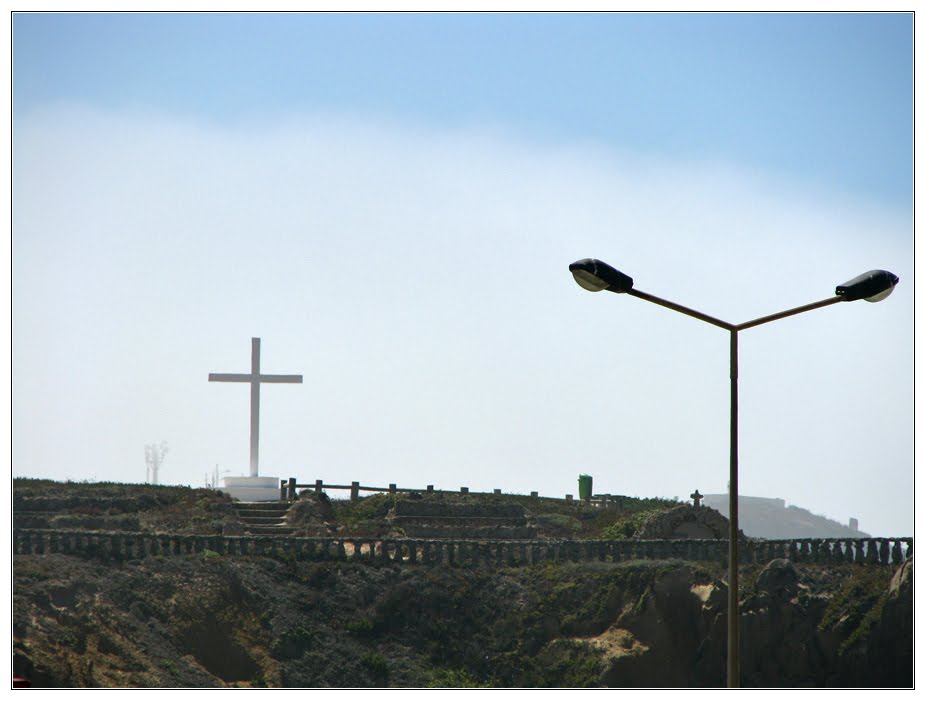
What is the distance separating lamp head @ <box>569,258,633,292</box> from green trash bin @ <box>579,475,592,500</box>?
172 feet

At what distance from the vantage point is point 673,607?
147ft

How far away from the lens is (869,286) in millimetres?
18719

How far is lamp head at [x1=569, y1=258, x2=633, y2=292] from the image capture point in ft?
58.4

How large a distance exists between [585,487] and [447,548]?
21.1 metres

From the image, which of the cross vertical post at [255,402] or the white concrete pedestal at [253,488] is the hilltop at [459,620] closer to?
the white concrete pedestal at [253,488]

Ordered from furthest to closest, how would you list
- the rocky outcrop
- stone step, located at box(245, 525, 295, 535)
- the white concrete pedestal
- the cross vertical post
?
the cross vertical post < the white concrete pedestal < the rocky outcrop < stone step, located at box(245, 525, 295, 535)

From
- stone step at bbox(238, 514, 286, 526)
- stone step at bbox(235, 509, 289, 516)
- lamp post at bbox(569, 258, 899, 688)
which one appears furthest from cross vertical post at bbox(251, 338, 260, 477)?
lamp post at bbox(569, 258, 899, 688)

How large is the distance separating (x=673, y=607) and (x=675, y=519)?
10.8 m

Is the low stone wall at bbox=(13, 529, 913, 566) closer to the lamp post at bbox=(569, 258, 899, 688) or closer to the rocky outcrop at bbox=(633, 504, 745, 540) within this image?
the rocky outcrop at bbox=(633, 504, 745, 540)

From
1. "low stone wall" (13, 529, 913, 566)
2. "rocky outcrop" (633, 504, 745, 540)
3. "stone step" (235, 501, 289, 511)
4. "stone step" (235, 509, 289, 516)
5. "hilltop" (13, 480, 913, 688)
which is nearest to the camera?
"hilltop" (13, 480, 913, 688)

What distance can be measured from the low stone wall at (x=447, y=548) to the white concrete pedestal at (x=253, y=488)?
15554 millimetres

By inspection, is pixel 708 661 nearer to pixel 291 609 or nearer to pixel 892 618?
pixel 892 618

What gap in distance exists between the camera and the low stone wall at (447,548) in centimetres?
4725

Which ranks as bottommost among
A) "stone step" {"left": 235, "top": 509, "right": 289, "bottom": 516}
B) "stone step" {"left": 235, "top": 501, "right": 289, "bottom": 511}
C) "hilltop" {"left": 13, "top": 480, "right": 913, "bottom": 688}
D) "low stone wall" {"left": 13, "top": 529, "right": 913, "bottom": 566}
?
"hilltop" {"left": 13, "top": 480, "right": 913, "bottom": 688}
